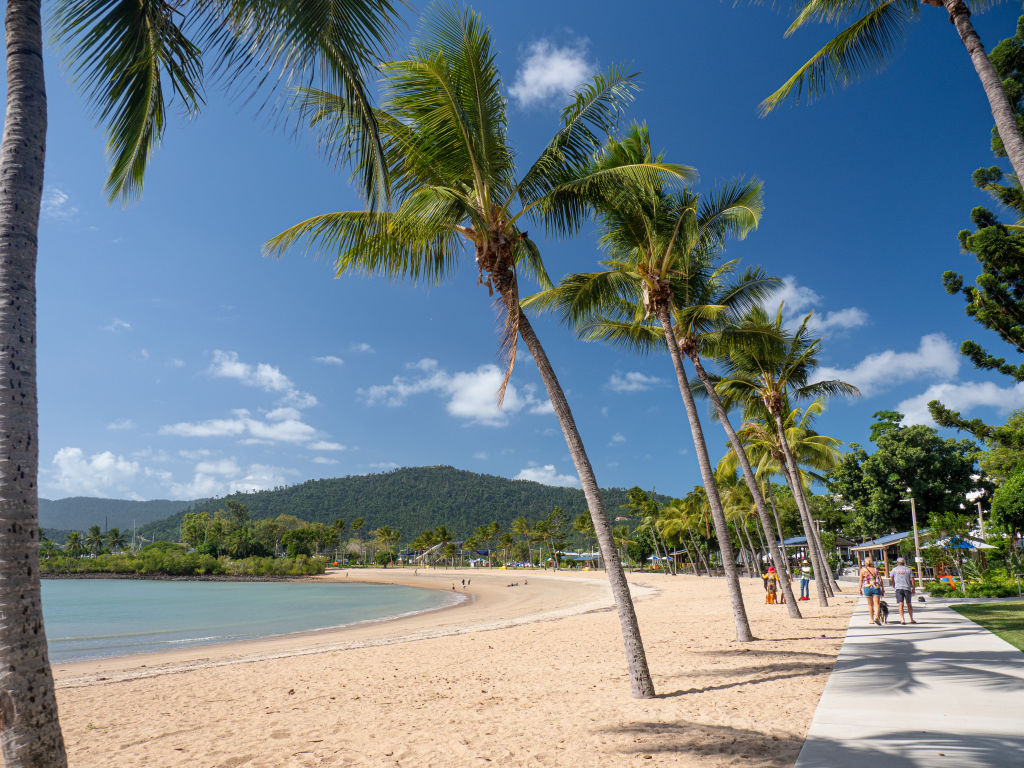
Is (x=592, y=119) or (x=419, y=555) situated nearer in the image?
(x=592, y=119)

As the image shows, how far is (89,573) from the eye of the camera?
283ft

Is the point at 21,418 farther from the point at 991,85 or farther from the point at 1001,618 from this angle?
the point at 1001,618

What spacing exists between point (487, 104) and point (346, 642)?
48.6ft

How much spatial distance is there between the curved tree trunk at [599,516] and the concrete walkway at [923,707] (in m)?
1.90

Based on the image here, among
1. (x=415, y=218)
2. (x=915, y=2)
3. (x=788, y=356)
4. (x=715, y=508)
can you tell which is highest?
(x=915, y=2)

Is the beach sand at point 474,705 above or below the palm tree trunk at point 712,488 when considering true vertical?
below

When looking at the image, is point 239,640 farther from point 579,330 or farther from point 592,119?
point 592,119

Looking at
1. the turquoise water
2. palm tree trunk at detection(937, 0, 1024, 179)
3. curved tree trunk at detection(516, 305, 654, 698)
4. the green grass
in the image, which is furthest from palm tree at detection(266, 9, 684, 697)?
the turquoise water

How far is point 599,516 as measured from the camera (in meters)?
6.92

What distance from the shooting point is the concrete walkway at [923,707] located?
4059 millimetres

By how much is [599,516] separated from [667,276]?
569 cm

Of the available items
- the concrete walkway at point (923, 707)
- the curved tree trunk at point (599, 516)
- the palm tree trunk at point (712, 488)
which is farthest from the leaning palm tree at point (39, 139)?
the palm tree trunk at point (712, 488)

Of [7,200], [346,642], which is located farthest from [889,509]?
[7,200]

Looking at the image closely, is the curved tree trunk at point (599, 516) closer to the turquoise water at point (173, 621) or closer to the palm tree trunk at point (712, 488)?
the palm tree trunk at point (712, 488)
